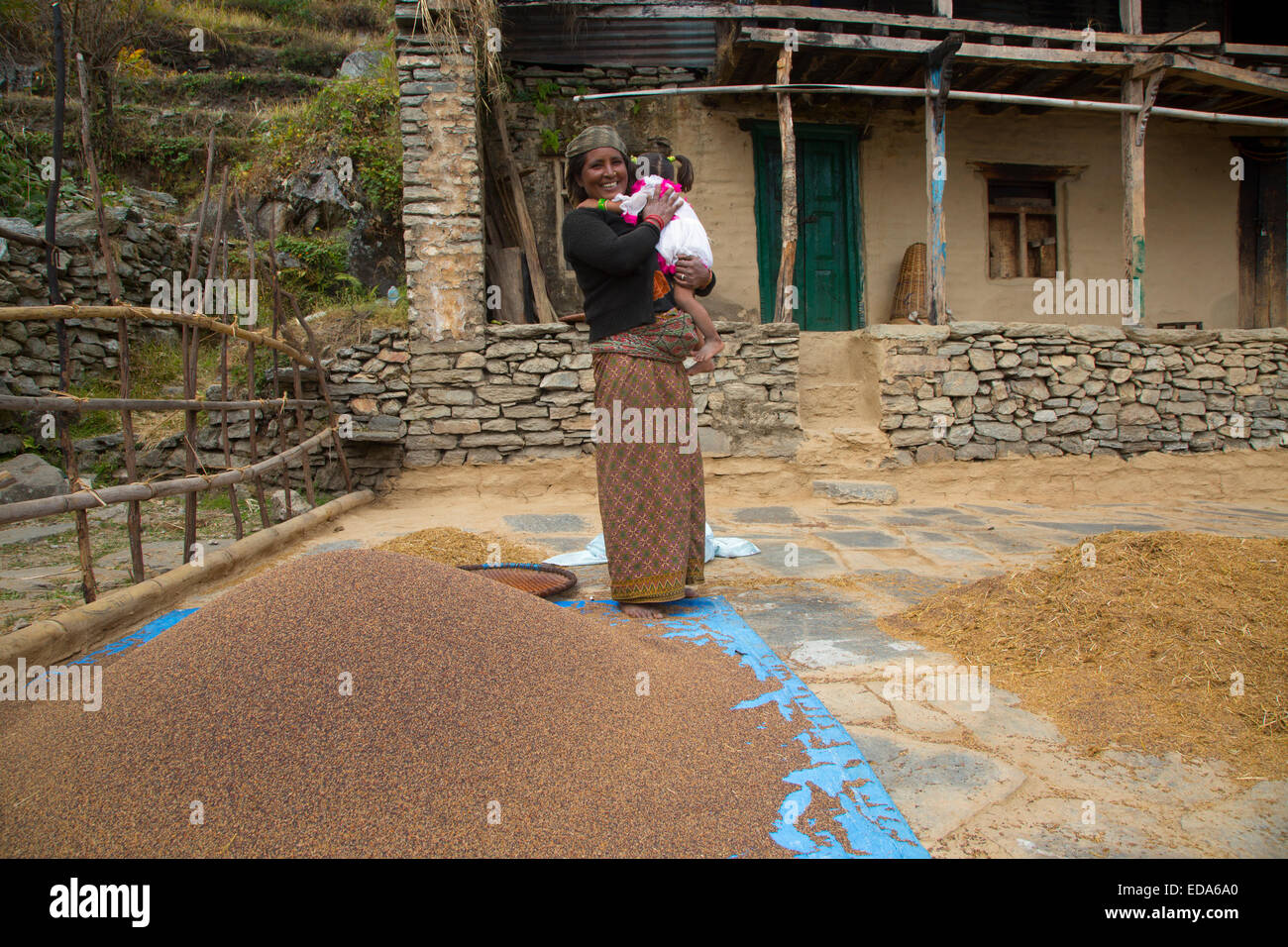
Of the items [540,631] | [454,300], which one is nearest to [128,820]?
[540,631]

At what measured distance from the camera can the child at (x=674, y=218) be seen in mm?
2611

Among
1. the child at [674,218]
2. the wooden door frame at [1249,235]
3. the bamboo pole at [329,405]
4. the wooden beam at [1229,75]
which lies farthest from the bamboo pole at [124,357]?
the wooden door frame at [1249,235]

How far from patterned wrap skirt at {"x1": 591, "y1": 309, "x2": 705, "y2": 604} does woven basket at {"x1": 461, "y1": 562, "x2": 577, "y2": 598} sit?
29 cm

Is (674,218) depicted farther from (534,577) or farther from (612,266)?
(534,577)

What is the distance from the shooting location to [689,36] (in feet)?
23.3

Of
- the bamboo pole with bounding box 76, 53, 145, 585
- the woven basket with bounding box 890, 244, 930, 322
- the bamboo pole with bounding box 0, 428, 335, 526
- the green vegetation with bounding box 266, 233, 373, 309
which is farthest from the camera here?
the woven basket with bounding box 890, 244, 930, 322

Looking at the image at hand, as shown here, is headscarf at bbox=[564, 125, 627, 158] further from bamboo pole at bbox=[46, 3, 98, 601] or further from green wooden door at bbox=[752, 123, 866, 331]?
green wooden door at bbox=[752, 123, 866, 331]

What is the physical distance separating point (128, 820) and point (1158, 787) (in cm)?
193

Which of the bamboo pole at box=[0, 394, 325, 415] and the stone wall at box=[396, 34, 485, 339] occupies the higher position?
the stone wall at box=[396, 34, 485, 339]

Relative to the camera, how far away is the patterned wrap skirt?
2.62 metres

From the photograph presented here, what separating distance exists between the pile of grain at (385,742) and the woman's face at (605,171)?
4.91 feet

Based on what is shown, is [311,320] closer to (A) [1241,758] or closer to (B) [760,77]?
(B) [760,77]

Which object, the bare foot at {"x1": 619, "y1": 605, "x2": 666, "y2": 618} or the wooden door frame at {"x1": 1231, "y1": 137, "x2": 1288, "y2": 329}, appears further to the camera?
the wooden door frame at {"x1": 1231, "y1": 137, "x2": 1288, "y2": 329}

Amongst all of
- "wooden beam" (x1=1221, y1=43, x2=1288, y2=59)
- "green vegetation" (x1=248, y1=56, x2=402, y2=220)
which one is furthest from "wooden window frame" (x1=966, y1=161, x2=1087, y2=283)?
"green vegetation" (x1=248, y1=56, x2=402, y2=220)
